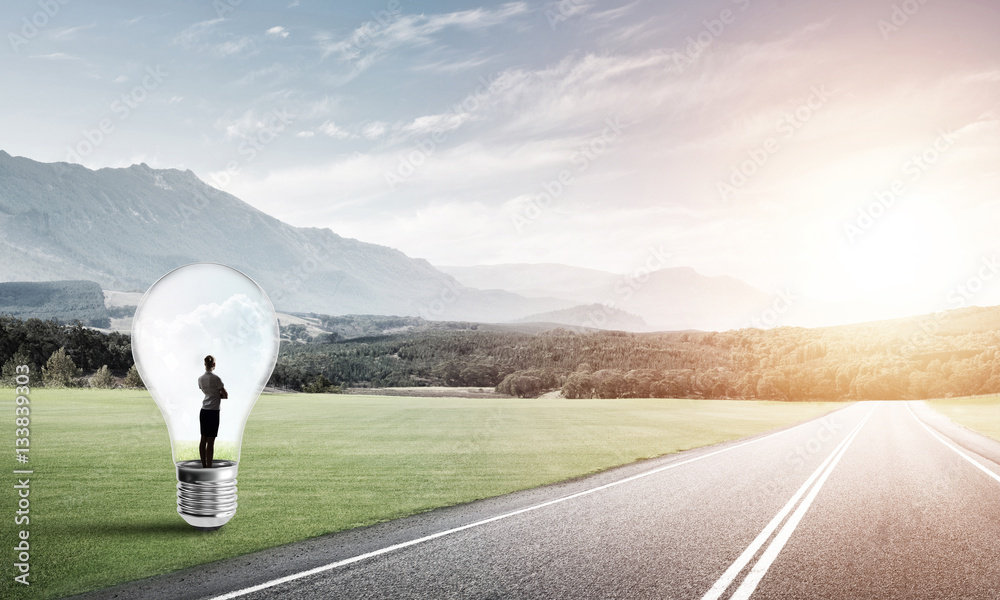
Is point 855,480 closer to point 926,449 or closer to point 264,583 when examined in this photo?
point 926,449

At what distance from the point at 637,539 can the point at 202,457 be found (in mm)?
6678

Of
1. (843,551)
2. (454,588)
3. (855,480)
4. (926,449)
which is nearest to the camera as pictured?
(454,588)

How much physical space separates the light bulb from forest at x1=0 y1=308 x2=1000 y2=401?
9482 centimetres

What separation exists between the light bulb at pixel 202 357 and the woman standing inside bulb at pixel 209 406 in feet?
0.42

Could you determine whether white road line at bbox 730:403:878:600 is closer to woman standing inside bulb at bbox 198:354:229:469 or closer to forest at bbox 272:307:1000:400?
woman standing inside bulb at bbox 198:354:229:469

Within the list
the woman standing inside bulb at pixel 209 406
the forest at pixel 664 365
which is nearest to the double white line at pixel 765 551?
the woman standing inside bulb at pixel 209 406

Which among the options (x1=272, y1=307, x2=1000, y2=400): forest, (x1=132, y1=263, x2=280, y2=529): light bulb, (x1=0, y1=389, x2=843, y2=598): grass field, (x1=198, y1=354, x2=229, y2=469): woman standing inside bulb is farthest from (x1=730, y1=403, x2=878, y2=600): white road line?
(x1=272, y1=307, x2=1000, y2=400): forest

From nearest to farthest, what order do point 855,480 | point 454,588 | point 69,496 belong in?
point 454,588
point 69,496
point 855,480

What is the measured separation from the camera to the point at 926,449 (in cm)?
2470

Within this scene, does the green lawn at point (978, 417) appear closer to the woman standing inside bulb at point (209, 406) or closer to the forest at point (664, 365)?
the forest at point (664, 365)

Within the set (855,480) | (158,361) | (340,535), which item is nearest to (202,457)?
(158,361)

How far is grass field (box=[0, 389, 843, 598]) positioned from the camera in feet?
27.2

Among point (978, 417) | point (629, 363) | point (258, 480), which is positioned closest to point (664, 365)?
point (629, 363)

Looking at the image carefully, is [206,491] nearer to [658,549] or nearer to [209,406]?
[209,406]
